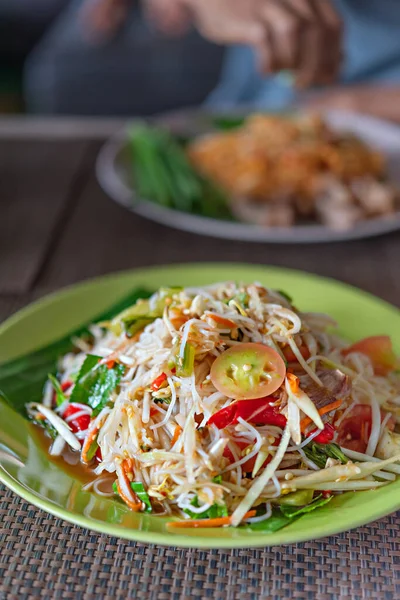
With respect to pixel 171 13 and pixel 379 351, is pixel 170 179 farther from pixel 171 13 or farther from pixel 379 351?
pixel 171 13

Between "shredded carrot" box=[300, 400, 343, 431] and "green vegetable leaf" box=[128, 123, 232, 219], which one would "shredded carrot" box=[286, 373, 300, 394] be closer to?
"shredded carrot" box=[300, 400, 343, 431]

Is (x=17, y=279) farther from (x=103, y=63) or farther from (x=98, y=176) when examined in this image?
(x=103, y=63)

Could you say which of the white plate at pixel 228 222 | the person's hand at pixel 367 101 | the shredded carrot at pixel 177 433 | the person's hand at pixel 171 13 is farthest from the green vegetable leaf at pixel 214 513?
the person's hand at pixel 171 13

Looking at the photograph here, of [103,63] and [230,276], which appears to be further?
[103,63]

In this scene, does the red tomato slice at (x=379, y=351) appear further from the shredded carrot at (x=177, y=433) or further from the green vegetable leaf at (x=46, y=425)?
the green vegetable leaf at (x=46, y=425)

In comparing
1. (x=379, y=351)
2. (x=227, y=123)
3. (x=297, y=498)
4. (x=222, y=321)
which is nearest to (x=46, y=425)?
(x=222, y=321)

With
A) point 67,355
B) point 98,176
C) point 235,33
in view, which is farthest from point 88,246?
point 235,33
